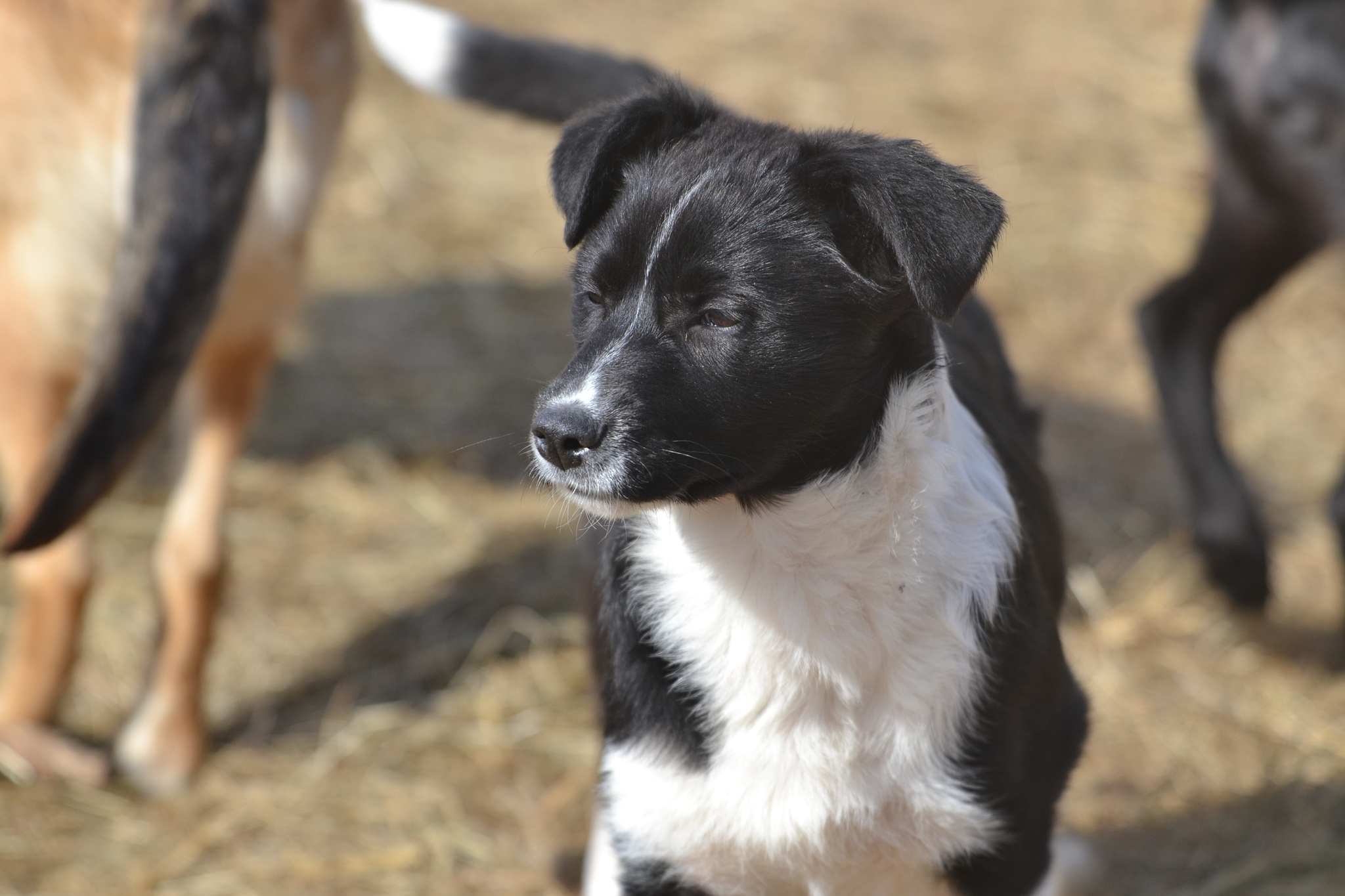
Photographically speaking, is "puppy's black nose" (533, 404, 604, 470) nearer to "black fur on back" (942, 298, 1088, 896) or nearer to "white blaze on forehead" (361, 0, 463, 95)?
"black fur on back" (942, 298, 1088, 896)

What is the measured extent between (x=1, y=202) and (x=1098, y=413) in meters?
3.78

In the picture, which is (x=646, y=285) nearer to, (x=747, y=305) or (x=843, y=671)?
(x=747, y=305)

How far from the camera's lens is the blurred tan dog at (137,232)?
9.86ft

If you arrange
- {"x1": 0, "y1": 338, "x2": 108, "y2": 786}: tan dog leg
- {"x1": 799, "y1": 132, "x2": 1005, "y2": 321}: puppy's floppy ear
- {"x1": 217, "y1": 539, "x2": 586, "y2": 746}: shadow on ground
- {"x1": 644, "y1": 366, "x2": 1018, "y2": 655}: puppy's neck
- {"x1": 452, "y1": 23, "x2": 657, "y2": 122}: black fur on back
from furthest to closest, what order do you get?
{"x1": 217, "y1": 539, "x2": 586, "y2": 746}: shadow on ground → {"x1": 0, "y1": 338, "x2": 108, "y2": 786}: tan dog leg → {"x1": 452, "y1": 23, "x2": 657, "y2": 122}: black fur on back → {"x1": 644, "y1": 366, "x2": 1018, "y2": 655}: puppy's neck → {"x1": 799, "y1": 132, "x2": 1005, "y2": 321}: puppy's floppy ear

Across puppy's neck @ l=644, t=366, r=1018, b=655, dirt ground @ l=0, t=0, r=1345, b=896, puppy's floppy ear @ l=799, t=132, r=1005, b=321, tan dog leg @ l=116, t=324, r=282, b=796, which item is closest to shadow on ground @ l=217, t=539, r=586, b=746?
dirt ground @ l=0, t=0, r=1345, b=896

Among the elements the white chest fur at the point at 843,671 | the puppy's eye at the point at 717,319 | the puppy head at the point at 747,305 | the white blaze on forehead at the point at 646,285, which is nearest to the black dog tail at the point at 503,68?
the puppy head at the point at 747,305

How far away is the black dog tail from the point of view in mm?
3119

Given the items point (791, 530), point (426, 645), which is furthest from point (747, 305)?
point (426, 645)

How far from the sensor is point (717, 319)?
2.04m

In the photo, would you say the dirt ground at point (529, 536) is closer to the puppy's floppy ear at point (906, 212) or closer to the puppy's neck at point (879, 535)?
the puppy's neck at point (879, 535)

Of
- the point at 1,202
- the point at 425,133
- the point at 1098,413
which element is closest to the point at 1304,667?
the point at 1098,413

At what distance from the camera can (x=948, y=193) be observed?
1943 millimetres

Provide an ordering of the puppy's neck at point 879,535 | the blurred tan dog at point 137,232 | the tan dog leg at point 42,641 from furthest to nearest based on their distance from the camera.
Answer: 1. the tan dog leg at point 42,641
2. the blurred tan dog at point 137,232
3. the puppy's neck at point 879,535

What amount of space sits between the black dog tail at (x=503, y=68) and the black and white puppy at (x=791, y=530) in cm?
86
